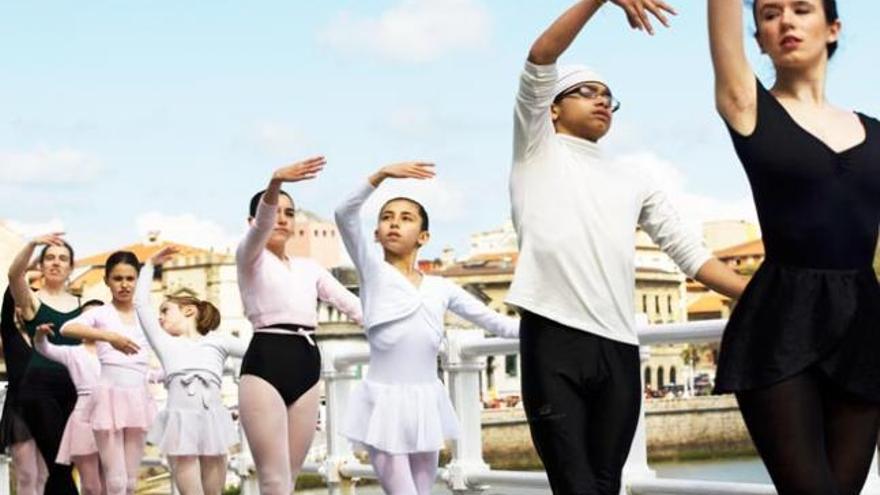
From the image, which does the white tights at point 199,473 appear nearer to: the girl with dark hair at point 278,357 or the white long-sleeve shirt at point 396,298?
the girl with dark hair at point 278,357

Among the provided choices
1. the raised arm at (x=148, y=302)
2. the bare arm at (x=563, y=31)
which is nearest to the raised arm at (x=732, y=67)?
the bare arm at (x=563, y=31)

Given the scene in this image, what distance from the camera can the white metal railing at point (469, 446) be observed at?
7.66 m

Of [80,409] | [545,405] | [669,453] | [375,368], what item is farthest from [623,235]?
[669,453]

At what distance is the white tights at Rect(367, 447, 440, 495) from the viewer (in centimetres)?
779

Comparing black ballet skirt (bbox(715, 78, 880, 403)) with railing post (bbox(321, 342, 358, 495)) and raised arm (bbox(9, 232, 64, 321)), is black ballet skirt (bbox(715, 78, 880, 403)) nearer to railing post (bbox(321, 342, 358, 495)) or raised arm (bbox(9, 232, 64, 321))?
raised arm (bbox(9, 232, 64, 321))

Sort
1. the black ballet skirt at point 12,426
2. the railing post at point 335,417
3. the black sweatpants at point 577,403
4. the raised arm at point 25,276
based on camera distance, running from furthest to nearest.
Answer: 1. the railing post at point 335,417
2. the black ballet skirt at point 12,426
3. the raised arm at point 25,276
4. the black sweatpants at point 577,403

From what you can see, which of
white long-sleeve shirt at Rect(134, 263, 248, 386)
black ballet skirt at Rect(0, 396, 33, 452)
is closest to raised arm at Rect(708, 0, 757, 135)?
white long-sleeve shirt at Rect(134, 263, 248, 386)

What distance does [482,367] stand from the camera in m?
9.69

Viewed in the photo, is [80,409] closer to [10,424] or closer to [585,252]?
[10,424]

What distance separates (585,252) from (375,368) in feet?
7.94

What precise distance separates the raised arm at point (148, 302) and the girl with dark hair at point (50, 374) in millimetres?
650

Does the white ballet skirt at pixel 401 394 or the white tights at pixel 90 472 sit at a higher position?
the white ballet skirt at pixel 401 394

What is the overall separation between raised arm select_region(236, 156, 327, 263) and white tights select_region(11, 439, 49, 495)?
3.18 meters

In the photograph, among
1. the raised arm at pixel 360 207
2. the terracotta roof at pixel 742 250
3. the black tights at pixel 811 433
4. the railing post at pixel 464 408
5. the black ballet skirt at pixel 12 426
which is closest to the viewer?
the black tights at pixel 811 433
